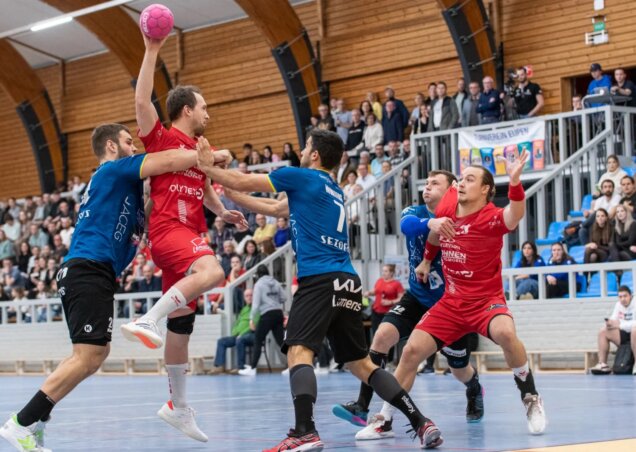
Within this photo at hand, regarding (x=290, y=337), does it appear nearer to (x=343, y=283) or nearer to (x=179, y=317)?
(x=343, y=283)

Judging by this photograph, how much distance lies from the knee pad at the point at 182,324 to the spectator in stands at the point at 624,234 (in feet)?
32.4

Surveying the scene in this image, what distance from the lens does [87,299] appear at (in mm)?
6566

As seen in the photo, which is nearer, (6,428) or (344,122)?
(6,428)

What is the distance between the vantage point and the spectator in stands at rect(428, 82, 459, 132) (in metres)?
21.2

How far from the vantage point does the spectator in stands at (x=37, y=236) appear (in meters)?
27.2

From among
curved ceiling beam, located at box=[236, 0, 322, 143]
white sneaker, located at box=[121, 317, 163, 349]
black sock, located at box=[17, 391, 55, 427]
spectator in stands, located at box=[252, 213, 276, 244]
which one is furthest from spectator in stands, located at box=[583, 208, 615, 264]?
black sock, located at box=[17, 391, 55, 427]

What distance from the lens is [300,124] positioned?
85.3ft

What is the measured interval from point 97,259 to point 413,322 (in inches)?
103

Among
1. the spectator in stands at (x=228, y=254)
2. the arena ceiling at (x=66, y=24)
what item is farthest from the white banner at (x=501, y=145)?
the arena ceiling at (x=66, y=24)

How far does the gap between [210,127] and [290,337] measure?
23686 millimetres

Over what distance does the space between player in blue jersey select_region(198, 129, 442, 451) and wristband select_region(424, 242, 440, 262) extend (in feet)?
4.53

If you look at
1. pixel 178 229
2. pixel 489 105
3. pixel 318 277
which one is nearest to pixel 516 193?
pixel 318 277

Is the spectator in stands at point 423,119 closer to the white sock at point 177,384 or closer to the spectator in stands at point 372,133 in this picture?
the spectator in stands at point 372,133

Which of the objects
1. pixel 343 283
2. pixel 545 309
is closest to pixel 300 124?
pixel 545 309
